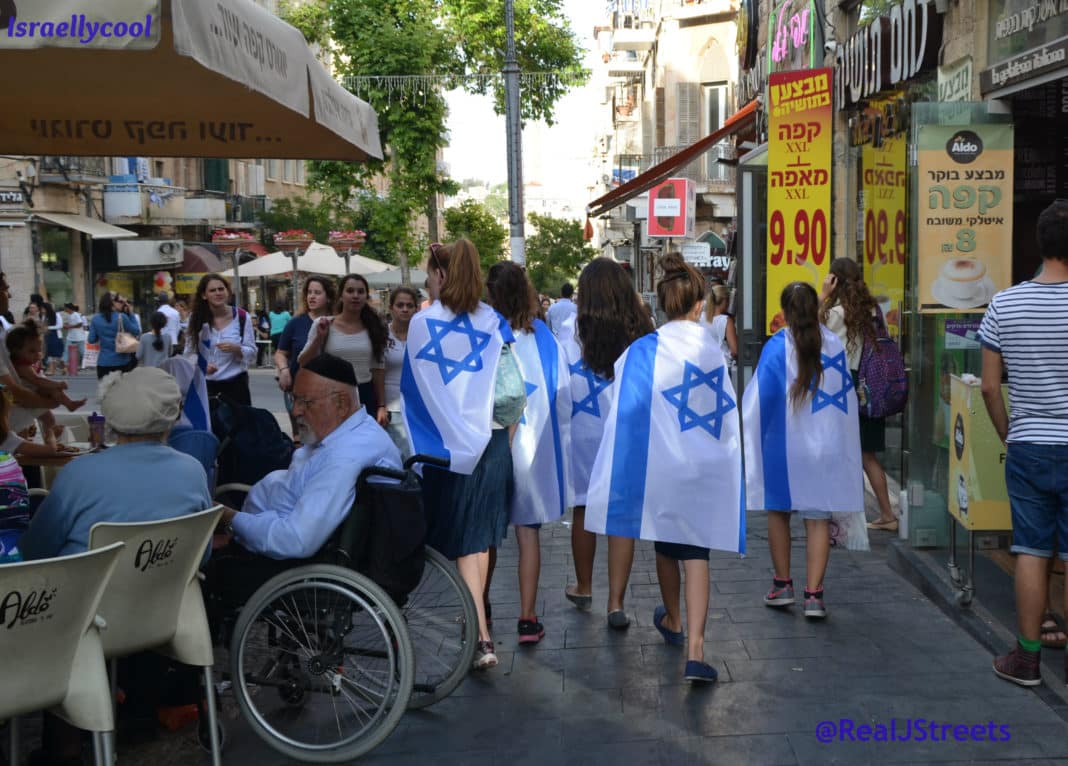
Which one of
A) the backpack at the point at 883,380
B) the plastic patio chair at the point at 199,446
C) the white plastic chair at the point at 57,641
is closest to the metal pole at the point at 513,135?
the backpack at the point at 883,380

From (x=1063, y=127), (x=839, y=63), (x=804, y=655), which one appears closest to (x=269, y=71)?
(x=804, y=655)

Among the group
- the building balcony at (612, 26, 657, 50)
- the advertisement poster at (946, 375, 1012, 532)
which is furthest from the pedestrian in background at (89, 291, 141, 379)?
the building balcony at (612, 26, 657, 50)

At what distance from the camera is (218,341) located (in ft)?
32.4

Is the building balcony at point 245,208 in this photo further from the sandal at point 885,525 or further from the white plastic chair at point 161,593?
the white plastic chair at point 161,593

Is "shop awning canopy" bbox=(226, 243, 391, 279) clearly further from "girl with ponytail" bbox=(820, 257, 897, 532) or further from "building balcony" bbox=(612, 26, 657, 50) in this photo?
"girl with ponytail" bbox=(820, 257, 897, 532)

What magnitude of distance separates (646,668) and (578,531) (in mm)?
1174

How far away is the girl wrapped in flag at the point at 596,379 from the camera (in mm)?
6496

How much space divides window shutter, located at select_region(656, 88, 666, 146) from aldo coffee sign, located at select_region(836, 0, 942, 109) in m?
27.4

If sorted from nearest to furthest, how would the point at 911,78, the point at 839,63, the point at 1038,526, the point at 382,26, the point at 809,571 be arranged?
the point at 1038,526 < the point at 809,571 < the point at 911,78 < the point at 839,63 < the point at 382,26

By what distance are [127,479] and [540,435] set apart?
2436 millimetres

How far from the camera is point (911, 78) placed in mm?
9914

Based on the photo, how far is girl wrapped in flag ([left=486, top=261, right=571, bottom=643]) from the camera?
246 inches

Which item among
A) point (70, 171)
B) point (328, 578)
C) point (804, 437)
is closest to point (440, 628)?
point (328, 578)

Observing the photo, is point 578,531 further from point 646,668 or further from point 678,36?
point 678,36
